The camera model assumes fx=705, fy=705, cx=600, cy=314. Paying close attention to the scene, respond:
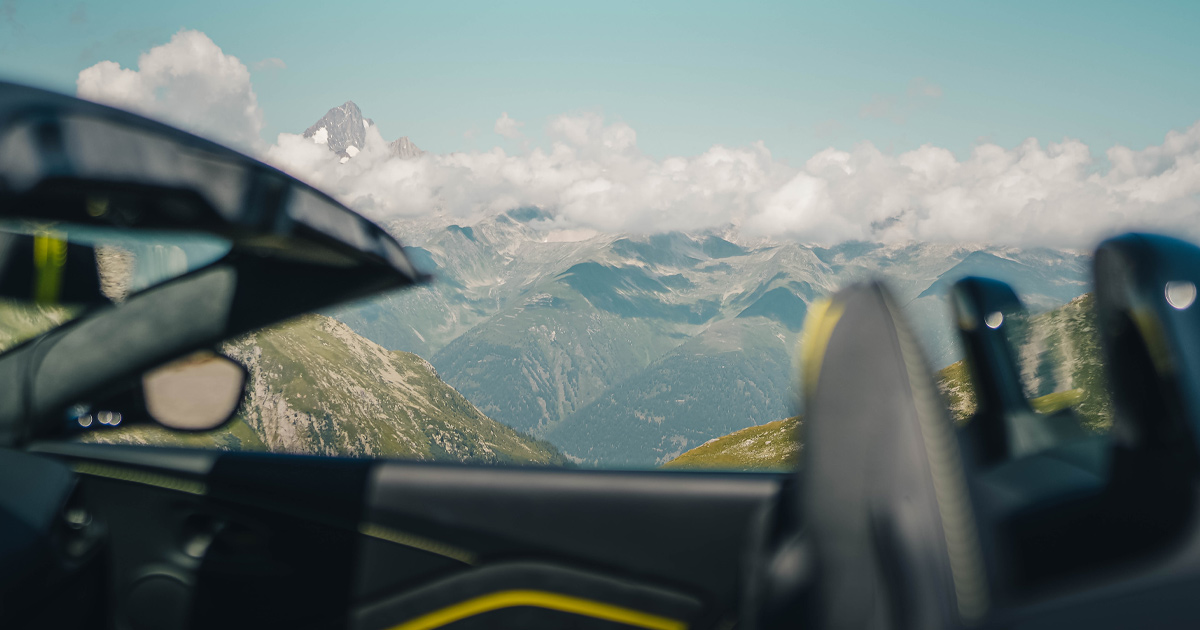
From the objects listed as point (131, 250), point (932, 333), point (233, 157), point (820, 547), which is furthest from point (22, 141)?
point (932, 333)

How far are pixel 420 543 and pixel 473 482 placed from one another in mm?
271

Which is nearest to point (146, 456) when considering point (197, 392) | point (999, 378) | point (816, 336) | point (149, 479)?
point (149, 479)

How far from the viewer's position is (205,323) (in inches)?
88.0

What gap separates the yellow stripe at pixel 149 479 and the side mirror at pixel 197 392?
0.21 m

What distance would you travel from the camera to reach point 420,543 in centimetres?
244

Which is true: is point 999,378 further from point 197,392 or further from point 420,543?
point 197,392

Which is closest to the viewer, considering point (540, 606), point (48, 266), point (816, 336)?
point (816, 336)

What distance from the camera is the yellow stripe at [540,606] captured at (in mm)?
2301

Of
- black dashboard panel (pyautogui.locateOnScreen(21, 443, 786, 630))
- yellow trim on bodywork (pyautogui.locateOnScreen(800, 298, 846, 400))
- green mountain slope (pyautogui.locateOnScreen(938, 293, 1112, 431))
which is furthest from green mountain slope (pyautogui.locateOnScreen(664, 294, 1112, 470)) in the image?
black dashboard panel (pyautogui.locateOnScreen(21, 443, 786, 630))

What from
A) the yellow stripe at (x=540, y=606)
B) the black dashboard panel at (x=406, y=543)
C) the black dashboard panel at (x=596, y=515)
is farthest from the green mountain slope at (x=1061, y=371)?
the yellow stripe at (x=540, y=606)

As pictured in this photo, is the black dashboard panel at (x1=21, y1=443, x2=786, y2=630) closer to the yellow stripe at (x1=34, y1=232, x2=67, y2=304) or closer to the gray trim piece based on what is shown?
the gray trim piece

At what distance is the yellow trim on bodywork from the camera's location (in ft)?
4.37

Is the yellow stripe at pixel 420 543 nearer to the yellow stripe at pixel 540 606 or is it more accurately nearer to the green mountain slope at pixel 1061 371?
the yellow stripe at pixel 540 606

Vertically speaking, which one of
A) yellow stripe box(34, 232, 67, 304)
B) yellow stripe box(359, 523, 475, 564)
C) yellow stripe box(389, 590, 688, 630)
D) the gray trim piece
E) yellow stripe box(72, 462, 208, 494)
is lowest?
yellow stripe box(389, 590, 688, 630)
